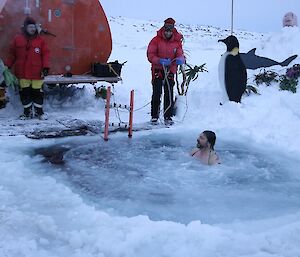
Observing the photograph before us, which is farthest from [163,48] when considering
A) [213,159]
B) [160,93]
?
[213,159]

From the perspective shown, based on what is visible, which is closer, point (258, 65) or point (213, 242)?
point (213, 242)

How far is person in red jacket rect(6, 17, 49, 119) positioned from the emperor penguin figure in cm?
322

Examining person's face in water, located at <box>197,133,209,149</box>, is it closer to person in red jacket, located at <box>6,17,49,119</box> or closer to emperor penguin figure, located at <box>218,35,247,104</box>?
emperor penguin figure, located at <box>218,35,247,104</box>

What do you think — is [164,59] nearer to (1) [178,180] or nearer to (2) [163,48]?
(2) [163,48]

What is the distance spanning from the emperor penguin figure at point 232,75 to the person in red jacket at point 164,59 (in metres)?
0.96

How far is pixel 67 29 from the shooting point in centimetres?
880

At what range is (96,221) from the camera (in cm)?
374

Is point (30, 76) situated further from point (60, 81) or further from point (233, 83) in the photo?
point (233, 83)

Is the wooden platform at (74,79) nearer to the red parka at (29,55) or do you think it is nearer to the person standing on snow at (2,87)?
the red parka at (29,55)

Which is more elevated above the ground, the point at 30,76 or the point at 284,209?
the point at 30,76

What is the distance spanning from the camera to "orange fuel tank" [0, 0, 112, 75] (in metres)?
8.08

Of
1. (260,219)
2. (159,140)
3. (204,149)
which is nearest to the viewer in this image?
(260,219)

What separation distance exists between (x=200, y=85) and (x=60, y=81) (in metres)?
2.98

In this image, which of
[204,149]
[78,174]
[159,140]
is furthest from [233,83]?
[78,174]
